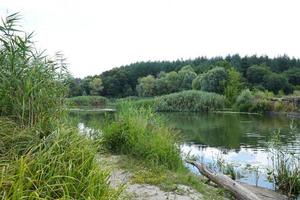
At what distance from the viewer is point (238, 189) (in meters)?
6.63

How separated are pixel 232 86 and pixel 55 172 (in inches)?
1618

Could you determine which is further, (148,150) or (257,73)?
(257,73)

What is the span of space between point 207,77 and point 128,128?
3863 cm

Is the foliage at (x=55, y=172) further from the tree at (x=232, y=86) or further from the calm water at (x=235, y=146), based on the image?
the tree at (x=232, y=86)

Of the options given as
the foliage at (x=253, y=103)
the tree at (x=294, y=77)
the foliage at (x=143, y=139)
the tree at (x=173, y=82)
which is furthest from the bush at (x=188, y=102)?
the foliage at (x=143, y=139)

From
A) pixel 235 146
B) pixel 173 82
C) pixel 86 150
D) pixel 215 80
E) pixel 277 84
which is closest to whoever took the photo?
pixel 86 150

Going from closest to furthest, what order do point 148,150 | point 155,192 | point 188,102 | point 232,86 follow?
point 155,192 < point 148,150 < point 188,102 < point 232,86

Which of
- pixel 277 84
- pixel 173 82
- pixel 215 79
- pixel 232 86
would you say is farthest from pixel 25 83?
pixel 173 82

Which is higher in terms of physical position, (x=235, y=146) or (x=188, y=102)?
(x=188, y=102)

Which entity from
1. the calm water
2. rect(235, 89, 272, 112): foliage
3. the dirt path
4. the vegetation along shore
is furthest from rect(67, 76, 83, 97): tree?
rect(235, 89, 272, 112): foliage

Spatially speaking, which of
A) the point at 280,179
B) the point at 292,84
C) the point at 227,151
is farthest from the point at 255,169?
the point at 292,84

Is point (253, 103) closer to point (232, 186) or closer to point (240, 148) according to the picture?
point (240, 148)

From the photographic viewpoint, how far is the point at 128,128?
8477 millimetres

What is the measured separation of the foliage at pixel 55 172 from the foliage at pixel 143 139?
3543mm
